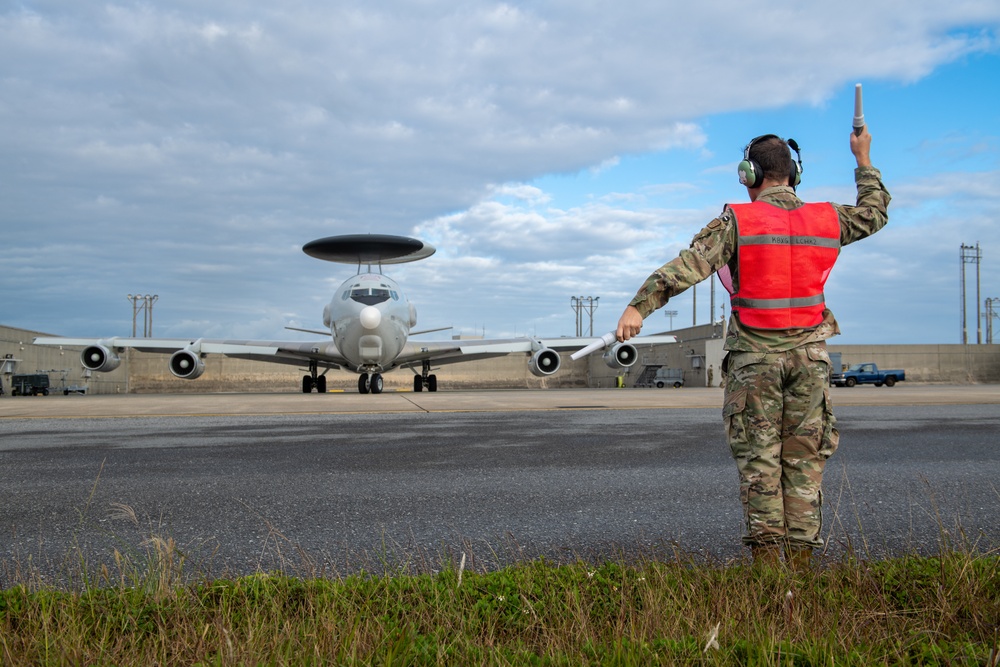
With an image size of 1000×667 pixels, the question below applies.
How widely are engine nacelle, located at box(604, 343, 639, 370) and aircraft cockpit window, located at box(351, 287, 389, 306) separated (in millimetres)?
7664

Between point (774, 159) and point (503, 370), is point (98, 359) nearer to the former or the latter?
point (774, 159)

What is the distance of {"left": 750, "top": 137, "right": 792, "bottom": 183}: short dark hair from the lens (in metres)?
3.52

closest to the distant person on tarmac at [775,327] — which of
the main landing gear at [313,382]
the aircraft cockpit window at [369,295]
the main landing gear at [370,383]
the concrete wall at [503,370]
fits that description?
the aircraft cockpit window at [369,295]

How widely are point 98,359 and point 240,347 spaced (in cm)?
498

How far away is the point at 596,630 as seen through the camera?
2297 mm

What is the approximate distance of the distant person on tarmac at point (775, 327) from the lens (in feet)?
10.2

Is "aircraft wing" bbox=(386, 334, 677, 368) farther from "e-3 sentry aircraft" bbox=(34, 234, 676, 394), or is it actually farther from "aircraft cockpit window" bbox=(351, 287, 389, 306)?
"aircraft cockpit window" bbox=(351, 287, 389, 306)

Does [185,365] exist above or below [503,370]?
above

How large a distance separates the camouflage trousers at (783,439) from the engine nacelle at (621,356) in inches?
790

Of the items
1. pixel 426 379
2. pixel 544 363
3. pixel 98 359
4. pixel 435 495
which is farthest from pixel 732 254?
pixel 426 379

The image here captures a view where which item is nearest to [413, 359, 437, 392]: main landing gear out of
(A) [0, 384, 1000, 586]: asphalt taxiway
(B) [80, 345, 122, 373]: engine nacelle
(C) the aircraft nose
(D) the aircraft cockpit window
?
(D) the aircraft cockpit window

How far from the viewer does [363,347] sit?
80.3 ft

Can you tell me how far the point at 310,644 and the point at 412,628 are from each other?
29 centimetres

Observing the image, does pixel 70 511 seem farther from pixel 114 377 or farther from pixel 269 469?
pixel 114 377
